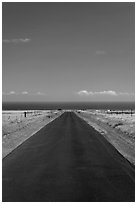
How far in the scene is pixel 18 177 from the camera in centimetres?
991

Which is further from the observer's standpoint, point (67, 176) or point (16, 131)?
point (16, 131)

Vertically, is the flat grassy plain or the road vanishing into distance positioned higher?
the road vanishing into distance

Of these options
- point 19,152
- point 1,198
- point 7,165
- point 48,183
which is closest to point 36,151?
point 19,152

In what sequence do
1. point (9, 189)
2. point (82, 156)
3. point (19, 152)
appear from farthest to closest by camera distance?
point (19, 152)
point (82, 156)
point (9, 189)

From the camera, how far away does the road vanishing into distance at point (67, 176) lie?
7.88 m

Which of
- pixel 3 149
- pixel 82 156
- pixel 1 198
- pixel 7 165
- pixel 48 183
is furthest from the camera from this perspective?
pixel 3 149

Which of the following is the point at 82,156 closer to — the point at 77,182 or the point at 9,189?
the point at 77,182

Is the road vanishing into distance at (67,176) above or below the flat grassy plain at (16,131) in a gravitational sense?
above

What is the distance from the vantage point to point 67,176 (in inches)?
392

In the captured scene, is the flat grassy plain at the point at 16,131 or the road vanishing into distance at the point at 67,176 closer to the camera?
the road vanishing into distance at the point at 67,176

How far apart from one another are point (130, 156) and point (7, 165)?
241 inches

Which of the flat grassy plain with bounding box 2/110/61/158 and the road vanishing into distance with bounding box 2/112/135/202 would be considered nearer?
the road vanishing into distance with bounding box 2/112/135/202

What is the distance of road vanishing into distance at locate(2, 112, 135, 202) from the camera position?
7.88m

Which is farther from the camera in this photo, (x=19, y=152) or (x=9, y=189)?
(x=19, y=152)
